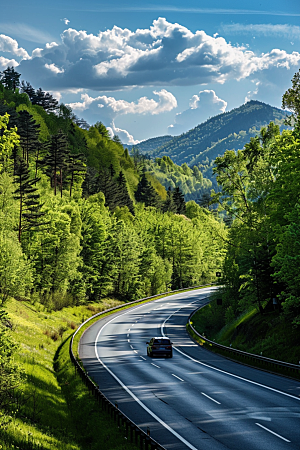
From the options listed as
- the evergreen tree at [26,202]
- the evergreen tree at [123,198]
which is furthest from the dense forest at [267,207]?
the evergreen tree at [123,198]

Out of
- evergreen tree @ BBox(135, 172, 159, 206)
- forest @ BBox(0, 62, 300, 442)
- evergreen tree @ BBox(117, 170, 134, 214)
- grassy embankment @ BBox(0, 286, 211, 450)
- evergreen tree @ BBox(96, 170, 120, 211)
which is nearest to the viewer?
grassy embankment @ BBox(0, 286, 211, 450)

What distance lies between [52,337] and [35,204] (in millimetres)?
20741

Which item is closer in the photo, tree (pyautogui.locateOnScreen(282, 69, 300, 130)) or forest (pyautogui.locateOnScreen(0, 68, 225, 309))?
tree (pyautogui.locateOnScreen(282, 69, 300, 130))

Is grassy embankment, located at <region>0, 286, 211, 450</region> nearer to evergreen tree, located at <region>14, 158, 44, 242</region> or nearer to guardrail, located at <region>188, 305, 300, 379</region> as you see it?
guardrail, located at <region>188, 305, 300, 379</region>

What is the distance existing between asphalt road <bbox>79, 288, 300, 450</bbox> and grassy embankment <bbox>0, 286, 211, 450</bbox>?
1182 mm

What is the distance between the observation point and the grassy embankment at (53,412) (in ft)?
46.2

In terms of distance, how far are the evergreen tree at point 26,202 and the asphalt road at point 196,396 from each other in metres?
20.3

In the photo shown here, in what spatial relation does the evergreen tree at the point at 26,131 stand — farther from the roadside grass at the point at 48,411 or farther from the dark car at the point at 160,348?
the dark car at the point at 160,348

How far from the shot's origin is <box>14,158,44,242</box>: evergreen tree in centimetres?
5394

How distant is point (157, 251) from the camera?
106 metres

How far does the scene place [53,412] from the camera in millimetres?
18766

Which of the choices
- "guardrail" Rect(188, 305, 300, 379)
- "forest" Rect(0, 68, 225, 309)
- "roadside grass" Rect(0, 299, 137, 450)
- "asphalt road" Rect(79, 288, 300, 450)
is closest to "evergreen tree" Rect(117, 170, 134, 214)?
"forest" Rect(0, 68, 225, 309)

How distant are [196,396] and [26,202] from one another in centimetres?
3961

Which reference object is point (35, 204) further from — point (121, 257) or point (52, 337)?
point (121, 257)
